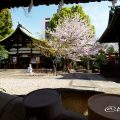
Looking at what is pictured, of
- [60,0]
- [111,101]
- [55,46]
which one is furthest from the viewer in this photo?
[55,46]

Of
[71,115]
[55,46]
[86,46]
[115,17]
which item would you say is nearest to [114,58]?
[115,17]

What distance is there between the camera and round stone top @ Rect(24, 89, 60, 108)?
2629mm

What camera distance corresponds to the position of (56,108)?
2.67 m

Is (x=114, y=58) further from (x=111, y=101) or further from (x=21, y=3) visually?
(x=111, y=101)

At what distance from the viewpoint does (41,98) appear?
8.91ft

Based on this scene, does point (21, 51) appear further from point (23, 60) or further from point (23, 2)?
point (23, 2)

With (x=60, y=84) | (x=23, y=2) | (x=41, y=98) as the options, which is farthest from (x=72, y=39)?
(x=41, y=98)

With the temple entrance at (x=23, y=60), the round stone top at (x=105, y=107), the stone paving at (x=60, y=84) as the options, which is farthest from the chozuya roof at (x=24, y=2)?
the temple entrance at (x=23, y=60)

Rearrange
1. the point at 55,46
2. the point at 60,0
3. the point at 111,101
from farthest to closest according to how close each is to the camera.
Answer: the point at 55,46
the point at 60,0
the point at 111,101

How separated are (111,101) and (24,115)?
830mm

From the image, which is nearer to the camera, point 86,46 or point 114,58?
point 114,58

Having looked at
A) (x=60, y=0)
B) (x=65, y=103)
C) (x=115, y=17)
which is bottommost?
(x=65, y=103)

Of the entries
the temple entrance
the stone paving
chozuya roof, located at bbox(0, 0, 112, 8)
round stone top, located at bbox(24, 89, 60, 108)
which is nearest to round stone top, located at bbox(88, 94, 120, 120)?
round stone top, located at bbox(24, 89, 60, 108)

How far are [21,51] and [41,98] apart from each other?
44.4 metres
